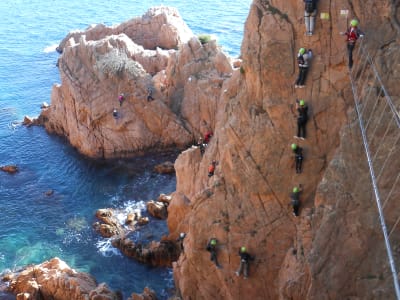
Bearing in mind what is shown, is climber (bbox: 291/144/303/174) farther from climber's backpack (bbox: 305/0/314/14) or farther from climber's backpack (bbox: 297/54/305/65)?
climber's backpack (bbox: 305/0/314/14)

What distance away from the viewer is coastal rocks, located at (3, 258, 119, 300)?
28.5 metres

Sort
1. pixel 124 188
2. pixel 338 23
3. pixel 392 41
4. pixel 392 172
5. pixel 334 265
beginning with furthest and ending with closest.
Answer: pixel 124 188 < pixel 338 23 < pixel 392 41 < pixel 334 265 < pixel 392 172

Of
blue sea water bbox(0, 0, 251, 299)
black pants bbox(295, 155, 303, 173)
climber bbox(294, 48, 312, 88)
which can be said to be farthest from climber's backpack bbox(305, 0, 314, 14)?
blue sea water bbox(0, 0, 251, 299)

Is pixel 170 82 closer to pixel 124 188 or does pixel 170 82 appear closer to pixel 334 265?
pixel 124 188

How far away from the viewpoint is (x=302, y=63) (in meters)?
19.3

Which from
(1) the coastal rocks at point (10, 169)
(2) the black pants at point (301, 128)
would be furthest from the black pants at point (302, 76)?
(1) the coastal rocks at point (10, 169)

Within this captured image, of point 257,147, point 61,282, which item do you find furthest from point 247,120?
point 61,282

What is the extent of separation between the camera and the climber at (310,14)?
18.8 m

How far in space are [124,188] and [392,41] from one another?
28.4 metres

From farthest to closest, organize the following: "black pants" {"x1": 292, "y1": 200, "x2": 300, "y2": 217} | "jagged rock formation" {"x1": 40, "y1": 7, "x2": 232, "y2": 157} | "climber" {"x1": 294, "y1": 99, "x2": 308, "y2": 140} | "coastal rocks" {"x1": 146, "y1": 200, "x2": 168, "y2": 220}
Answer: "jagged rock formation" {"x1": 40, "y1": 7, "x2": 232, "y2": 157}
"coastal rocks" {"x1": 146, "y1": 200, "x2": 168, "y2": 220}
"black pants" {"x1": 292, "y1": 200, "x2": 300, "y2": 217}
"climber" {"x1": 294, "y1": 99, "x2": 308, "y2": 140}

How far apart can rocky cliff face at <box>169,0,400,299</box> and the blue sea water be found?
9718 mm

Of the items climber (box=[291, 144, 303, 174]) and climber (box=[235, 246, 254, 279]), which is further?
climber (box=[235, 246, 254, 279])

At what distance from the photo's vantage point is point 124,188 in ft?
136

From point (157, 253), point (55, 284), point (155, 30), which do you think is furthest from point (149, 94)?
point (55, 284)
